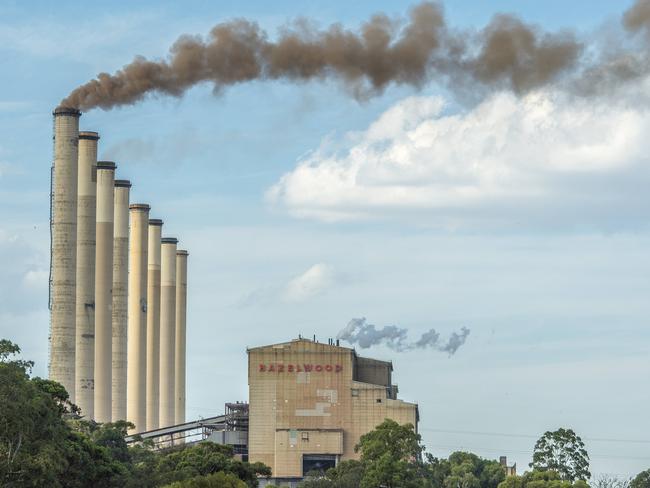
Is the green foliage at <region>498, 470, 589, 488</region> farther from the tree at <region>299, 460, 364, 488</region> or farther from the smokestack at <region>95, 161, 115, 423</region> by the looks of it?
the smokestack at <region>95, 161, 115, 423</region>

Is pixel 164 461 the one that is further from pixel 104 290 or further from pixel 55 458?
pixel 104 290

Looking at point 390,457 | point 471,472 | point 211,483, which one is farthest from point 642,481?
A: point 211,483

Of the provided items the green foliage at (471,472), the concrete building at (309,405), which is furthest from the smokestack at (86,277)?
the green foliage at (471,472)

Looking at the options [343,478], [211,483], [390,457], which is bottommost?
[211,483]

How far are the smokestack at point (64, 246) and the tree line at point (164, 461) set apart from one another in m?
19.5

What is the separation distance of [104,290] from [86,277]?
9.92 m

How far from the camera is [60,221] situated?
171750mm

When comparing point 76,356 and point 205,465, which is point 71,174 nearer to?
point 76,356

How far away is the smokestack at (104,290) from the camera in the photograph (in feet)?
614

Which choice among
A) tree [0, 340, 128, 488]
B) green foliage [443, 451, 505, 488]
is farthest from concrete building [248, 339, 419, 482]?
tree [0, 340, 128, 488]

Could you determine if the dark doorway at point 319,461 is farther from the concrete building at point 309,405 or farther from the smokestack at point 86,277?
the smokestack at point 86,277

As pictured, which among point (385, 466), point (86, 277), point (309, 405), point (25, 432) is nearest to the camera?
point (25, 432)

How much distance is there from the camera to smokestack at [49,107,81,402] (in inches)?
6703

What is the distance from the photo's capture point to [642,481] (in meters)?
165
